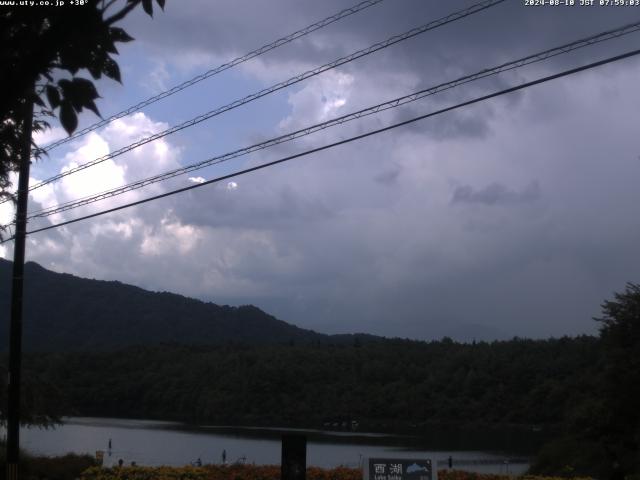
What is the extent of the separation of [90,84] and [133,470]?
1441 cm

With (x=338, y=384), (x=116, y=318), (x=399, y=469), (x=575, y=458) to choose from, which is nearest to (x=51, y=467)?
(x=399, y=469)

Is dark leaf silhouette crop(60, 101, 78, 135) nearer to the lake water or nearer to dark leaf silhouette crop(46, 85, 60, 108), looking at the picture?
dark leaf silhouette crop(46, 85, 60, 108)

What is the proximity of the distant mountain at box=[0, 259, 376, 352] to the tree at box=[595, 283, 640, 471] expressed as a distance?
110 meters

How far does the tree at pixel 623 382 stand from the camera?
2920cm

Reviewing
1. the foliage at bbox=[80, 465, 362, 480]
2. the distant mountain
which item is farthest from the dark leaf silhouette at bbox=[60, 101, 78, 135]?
the distant mountain

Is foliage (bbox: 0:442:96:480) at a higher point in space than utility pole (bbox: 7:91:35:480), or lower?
lower

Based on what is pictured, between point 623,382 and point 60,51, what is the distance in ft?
91.3

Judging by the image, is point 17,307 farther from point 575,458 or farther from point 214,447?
point 214,447

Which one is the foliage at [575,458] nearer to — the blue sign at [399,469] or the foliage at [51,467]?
the foliage at [51,467]

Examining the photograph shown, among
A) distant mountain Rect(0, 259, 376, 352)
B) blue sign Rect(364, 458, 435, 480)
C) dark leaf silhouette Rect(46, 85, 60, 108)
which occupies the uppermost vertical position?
distant mountain Rect(0, 259, 376, 352)

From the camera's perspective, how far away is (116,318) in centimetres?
16625

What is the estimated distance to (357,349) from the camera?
3787 inches

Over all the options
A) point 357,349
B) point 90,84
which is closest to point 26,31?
point 90,84

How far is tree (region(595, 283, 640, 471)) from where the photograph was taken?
2920 cm
